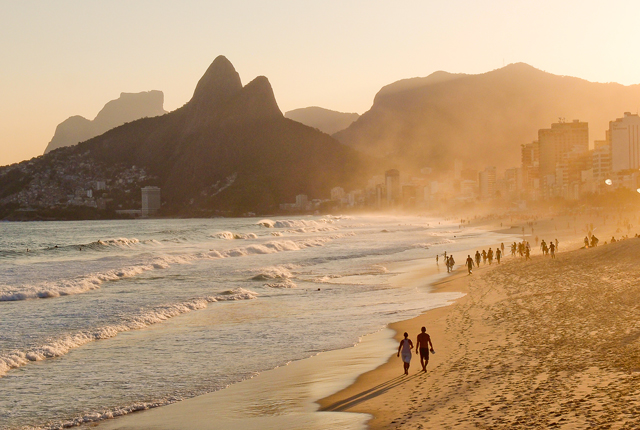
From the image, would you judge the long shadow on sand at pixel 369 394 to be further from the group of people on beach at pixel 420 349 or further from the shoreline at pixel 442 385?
the group of people on beach at pixel 420 349

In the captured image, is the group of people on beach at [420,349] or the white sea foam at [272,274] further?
the white sea foam at [272,274]

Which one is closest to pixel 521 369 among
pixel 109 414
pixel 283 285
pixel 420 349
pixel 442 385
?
pixel 442 385

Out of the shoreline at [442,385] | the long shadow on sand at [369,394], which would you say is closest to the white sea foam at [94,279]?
the shoreline at [442,385]

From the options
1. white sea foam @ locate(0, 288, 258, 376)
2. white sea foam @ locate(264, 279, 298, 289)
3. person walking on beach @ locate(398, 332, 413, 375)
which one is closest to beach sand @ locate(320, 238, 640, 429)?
person walking on beach @ locate(398, 332, 413, 375)

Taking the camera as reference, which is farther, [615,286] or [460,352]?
[615,286]

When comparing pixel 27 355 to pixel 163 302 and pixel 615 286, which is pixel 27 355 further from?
pixel 615 286

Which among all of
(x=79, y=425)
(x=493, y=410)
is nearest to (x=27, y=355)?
(x=79, y=425)
